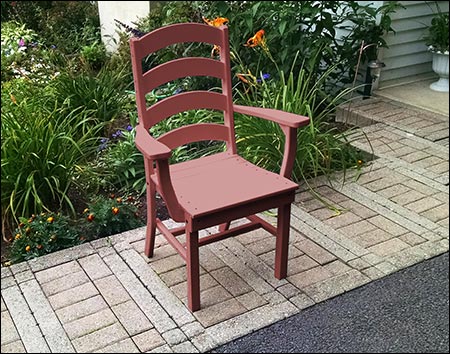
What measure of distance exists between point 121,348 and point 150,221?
63 centimetres

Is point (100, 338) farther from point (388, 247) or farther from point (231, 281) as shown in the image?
point (388, 247)

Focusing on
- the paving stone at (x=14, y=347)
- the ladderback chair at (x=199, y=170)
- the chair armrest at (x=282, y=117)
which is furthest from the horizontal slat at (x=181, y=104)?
the paving stone at (x=14, y=347)

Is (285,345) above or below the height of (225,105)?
below

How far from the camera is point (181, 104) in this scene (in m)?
2.45

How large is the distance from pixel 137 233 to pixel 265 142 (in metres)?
0.94

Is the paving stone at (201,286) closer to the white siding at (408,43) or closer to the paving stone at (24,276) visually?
the paving stone at (24,276)

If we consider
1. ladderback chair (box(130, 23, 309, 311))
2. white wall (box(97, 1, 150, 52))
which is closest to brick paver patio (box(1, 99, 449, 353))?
ladderback chair (box(130, 23, 309, 311))

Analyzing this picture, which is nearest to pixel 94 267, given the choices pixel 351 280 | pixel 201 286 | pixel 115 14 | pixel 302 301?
pixel 201 286

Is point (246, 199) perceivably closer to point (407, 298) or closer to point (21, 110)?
point (407, 298)

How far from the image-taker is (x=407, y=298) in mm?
2309

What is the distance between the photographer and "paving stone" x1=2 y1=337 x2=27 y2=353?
6.59ft

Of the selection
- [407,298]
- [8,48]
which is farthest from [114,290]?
[8,48]

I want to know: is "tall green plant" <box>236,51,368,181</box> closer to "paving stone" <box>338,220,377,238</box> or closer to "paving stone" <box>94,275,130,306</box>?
"paving stone" <box>338,220,377,238</box>

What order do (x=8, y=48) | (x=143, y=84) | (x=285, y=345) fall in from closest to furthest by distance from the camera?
(x=285, y=345) < (x=143, y=84) < (x=8, y=48)
